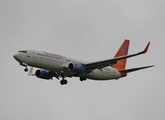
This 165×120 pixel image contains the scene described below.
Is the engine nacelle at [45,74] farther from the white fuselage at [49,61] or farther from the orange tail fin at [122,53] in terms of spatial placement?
the orange tail fin at [122,53]

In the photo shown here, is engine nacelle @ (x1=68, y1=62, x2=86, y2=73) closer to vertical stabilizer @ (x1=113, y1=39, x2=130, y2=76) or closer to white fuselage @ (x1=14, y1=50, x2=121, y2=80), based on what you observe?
white fuselage @ (x1=14, y1=50, x2=121, y2=80)

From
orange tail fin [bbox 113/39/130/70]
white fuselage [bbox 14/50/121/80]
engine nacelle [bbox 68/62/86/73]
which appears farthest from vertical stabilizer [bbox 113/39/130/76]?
engine nacelle [bbox 68/62/86/73]

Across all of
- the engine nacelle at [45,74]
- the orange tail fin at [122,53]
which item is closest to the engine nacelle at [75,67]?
the engine nacelle at [45,74]

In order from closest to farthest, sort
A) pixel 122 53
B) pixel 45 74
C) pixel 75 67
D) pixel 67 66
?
1. pixel 75 67
2. pixel 67 66
3. pixel 45 74
4. pixel 122 53

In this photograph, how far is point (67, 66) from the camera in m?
71.5

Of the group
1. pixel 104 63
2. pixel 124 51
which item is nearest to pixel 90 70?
pixel 104 63

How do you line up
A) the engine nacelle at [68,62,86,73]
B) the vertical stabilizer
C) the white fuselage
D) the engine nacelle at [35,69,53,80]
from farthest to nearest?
1. the vertical stabilizer
2. the engine nacelle at [35,69,53,80]
3. the engine nacelle at [68,62,86,73]
4. the white fuselage

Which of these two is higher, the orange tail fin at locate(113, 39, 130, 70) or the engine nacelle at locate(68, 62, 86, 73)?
the orange tail fin at locate(113, 39, 130, 70)

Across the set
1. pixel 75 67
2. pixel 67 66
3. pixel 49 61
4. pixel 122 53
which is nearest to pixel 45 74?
pixel 67 66

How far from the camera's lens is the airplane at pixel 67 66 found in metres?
69.1

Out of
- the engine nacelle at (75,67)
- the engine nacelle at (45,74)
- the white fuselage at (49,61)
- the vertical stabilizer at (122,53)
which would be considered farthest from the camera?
the vertical stabilizer at (122,53)

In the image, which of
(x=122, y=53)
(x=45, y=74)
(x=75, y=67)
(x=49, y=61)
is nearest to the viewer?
(x=49, y=61)

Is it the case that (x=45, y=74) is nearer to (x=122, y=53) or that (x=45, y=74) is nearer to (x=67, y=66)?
(x=67, y=66)

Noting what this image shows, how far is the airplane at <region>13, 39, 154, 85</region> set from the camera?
69.1 m
